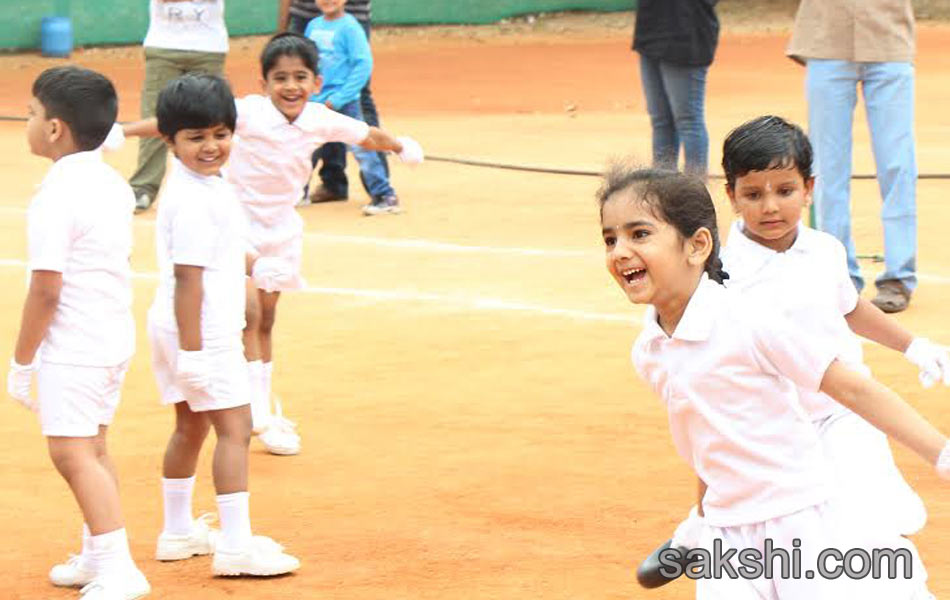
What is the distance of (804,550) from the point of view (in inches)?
156

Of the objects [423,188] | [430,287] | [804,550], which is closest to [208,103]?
[804,550]

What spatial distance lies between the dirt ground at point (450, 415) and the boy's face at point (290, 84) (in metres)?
1.35

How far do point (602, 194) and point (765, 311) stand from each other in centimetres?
50

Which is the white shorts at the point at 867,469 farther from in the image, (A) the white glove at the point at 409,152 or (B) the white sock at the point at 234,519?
(A) the white glove at the point at 409,152

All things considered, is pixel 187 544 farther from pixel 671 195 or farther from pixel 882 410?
pixel 882 410

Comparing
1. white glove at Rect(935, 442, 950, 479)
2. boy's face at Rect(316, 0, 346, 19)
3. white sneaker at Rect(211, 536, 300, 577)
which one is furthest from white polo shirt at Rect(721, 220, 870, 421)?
boy's face at Rect(316, 0, 346, 19)

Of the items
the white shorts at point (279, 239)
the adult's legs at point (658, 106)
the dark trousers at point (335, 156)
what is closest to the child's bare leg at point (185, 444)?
the white shorts at point (279, 239)

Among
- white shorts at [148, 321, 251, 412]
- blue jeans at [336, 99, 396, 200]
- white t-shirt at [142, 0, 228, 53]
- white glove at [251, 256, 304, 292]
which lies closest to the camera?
white shorts at [148, 321, 251, 412]

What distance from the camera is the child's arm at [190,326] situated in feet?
17.6

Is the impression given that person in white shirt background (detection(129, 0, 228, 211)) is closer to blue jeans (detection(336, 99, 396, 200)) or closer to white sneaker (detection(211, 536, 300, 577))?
blue jeans (detection(336, 99, 396, 200))

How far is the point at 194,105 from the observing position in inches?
217

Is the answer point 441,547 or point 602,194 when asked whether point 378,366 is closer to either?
point 441,547

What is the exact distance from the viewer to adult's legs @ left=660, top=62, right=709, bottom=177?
11.4 metres

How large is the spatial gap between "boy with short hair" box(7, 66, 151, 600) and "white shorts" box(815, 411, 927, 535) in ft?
6.66
